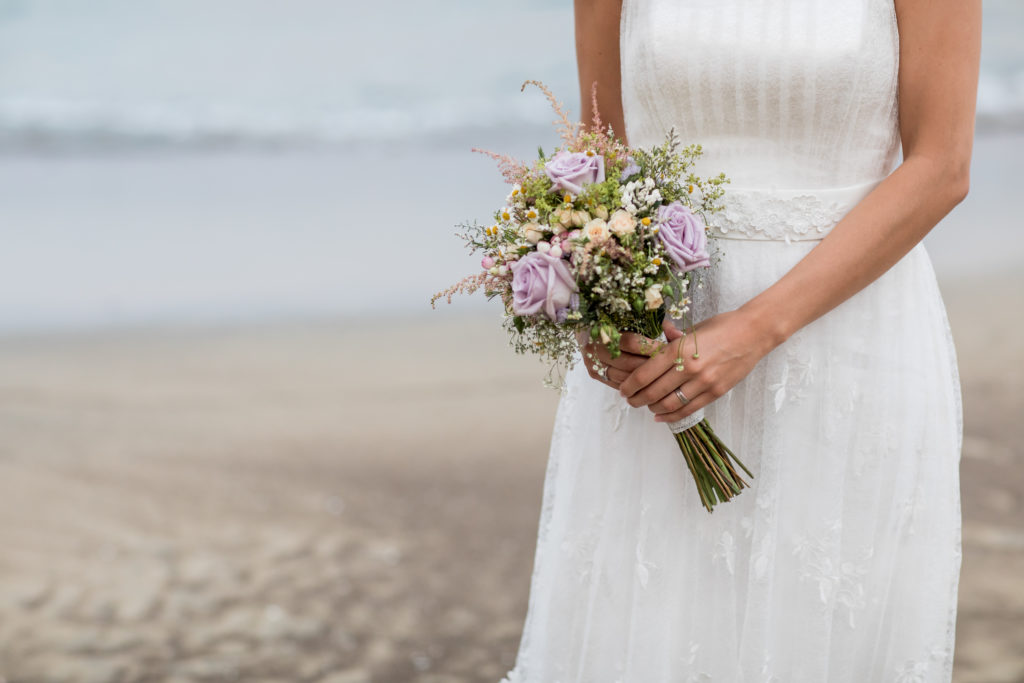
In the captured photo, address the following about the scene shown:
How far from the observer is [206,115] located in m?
12.0

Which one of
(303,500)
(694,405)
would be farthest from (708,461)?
(303,500)

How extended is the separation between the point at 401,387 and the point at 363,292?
1.37 m

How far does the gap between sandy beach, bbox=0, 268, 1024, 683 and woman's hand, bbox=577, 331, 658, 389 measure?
1.93 meters

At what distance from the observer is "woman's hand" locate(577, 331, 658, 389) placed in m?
1.68

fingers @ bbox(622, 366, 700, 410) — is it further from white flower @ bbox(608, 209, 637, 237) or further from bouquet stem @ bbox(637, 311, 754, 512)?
white flower @ bbox(608, 209, 637, 237)

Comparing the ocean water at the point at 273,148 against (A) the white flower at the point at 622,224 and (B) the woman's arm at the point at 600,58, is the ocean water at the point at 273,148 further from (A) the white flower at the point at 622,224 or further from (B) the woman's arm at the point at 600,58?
(A) the white flower at the point at 622,224

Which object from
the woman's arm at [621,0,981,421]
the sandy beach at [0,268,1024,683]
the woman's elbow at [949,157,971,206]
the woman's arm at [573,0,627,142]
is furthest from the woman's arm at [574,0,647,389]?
the sandy beach at [0,268,1024,683]

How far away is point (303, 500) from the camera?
4.66 metres

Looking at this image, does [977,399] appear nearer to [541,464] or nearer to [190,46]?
[541,464]

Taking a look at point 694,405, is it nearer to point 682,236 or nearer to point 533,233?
point 682,236

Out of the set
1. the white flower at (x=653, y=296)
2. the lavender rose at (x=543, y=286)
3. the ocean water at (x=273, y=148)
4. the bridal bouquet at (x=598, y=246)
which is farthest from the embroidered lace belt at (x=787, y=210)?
the ocean water at (x=273, y=148)

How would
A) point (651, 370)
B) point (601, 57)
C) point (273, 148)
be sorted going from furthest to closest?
point (273, 148) → point (601, 57) → point (651, 370)

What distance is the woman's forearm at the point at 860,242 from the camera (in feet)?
5.57

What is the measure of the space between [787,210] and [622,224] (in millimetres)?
410
